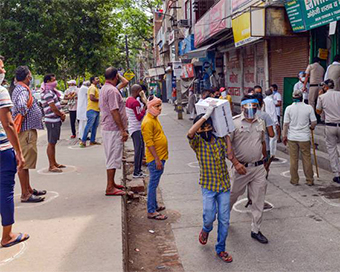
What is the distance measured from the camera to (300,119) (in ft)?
21.4

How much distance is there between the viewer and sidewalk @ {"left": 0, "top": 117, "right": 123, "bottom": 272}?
3.50m

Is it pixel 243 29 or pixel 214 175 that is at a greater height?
pixel 243 29

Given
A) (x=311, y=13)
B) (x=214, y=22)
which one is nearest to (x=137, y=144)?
(x=311, y=13)

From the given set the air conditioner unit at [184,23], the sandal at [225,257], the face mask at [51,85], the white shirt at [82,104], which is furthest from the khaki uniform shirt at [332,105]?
the air conditioner unit at [184,23]

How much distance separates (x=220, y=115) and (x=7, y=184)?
2.29 metres

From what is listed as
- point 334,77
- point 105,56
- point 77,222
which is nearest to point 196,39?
point 105,56

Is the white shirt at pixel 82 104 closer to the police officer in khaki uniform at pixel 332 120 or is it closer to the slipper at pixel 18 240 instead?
the police officer in khaki uniform at pixel 332 120

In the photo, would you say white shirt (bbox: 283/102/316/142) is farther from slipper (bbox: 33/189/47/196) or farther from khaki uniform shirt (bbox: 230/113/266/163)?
slipper (bbox: 33/189/47/196)

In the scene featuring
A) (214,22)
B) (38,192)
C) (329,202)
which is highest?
(214,22)

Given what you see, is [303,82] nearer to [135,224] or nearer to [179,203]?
[179,203]

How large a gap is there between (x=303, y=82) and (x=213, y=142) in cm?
700

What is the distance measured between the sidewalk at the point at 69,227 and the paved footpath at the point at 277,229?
859mm

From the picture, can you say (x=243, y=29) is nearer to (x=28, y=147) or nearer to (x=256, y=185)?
(x=28, y=147)

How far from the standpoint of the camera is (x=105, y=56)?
19.3 meters
